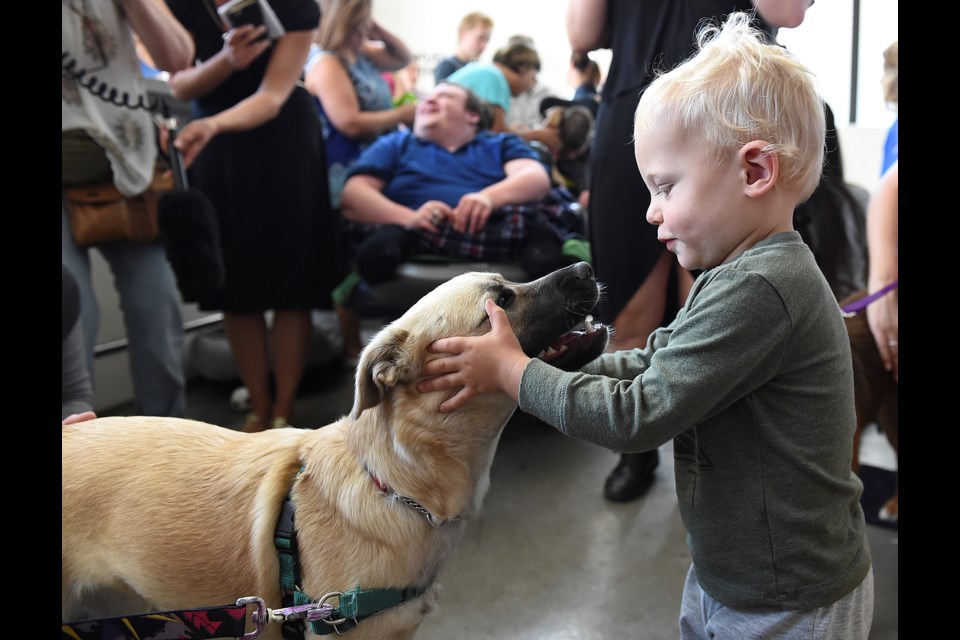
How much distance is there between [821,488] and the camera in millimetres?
968

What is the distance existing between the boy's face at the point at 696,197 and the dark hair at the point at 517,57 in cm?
356

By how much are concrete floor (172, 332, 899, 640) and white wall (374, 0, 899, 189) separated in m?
3.03

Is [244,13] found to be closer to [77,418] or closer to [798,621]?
[77,418]

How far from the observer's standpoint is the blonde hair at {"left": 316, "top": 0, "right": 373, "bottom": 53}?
9.90 ft

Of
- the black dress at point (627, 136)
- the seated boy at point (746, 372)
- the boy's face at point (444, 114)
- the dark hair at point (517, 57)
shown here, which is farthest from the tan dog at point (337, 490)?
the dark hair at point (517, 57)

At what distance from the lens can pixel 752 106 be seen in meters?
0.91

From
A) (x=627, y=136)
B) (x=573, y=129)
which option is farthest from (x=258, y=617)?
(x=573, y=129)

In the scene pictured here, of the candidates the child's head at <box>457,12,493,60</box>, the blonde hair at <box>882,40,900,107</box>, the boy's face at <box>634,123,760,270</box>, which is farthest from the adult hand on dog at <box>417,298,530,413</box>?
the child's head at <box>457,12,493,60</box>

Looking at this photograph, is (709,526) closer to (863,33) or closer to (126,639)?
(126,639)

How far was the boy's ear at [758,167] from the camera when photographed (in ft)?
2.97

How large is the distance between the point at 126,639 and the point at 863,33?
5966 millimetres

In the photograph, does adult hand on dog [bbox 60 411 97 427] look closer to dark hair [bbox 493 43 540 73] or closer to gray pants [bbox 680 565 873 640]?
gray pants [bbox 680 565 873 640]
